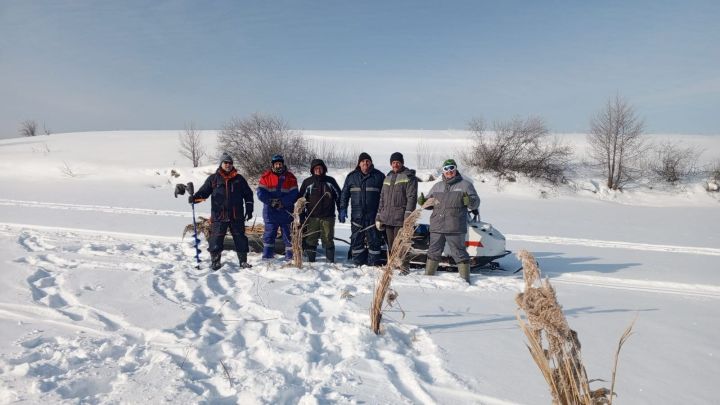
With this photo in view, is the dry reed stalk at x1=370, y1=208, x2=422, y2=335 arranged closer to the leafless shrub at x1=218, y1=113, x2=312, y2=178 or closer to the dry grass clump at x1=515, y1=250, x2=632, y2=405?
the dry grass clump at x1=515, y1=250, x2=632, y2=405

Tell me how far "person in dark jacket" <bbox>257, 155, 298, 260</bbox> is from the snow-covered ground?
17.2 inches

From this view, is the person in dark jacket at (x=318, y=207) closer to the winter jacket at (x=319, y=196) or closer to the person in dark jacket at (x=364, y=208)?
the winter jacket at (x=319, y=196)

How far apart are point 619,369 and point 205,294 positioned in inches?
152

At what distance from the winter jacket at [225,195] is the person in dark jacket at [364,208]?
1.49 meters

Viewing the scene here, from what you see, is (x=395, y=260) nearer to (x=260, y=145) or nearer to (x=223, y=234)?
(x=223, y=234)

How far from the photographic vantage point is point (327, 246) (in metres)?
6.21

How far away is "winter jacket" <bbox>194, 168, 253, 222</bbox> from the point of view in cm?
562

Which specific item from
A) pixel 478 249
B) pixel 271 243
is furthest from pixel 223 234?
pixel 478 249

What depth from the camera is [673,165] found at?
21.9 m

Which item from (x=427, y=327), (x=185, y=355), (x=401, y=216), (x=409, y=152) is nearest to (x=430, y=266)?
(x=401, y=216)

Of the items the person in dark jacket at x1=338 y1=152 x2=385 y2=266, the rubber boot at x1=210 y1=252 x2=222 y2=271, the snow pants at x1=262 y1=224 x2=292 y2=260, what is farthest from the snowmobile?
the rubber boot at x1=210 y1=252 x2=222 y2=271

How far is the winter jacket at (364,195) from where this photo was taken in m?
6.15

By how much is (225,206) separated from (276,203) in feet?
2.38

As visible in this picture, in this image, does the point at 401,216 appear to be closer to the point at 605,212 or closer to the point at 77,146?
the point at 605,212
